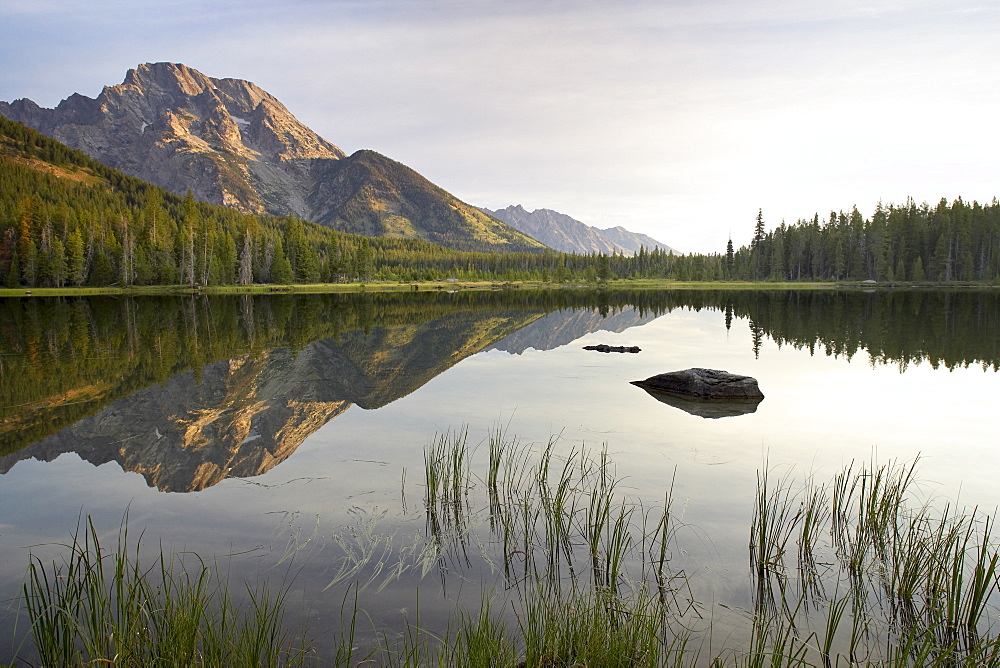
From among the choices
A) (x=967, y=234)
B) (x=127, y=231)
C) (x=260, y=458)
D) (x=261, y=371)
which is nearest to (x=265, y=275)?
(x=127, y=231)

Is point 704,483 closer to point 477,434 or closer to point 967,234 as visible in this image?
point 477,434

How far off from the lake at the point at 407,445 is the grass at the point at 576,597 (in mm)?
151

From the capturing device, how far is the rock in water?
783 inches

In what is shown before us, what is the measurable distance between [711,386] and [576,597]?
14.3 metres

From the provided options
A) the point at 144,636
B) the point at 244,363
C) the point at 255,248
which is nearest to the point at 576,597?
the point at 144,636

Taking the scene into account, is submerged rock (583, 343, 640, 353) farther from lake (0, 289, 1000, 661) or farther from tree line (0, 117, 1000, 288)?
tree line (0, 117, 1000, 288)

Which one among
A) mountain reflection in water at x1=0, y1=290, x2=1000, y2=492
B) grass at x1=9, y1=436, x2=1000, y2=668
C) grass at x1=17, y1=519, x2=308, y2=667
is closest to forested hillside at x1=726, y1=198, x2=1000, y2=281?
mountain reflection in water at x1=0, y1=290, x2=1000, y2=492

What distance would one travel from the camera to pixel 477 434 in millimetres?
15867

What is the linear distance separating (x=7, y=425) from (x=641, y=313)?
56341 mm

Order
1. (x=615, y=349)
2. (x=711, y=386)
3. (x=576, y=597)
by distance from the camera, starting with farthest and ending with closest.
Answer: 1. (x=615, y=349)
2. (x=711, y=386)
3. (x=576, y=597)

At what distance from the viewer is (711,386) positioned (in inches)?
794

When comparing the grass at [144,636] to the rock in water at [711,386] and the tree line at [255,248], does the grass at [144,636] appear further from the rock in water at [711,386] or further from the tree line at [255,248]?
the tree line at [255,248]

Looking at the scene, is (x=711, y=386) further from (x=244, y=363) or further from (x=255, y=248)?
(x=255, y=248)

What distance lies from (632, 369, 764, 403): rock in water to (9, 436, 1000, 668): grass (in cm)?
863
